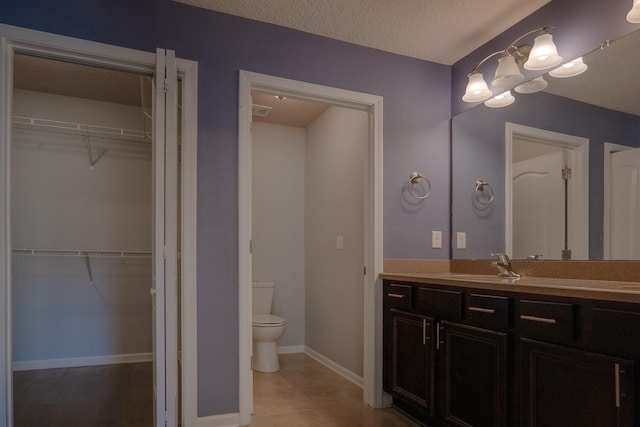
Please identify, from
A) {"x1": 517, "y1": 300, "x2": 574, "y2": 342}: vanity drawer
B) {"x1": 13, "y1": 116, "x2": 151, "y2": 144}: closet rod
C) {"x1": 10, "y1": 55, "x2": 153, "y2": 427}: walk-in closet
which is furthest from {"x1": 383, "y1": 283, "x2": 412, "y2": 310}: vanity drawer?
{"x1": 13, "y1": 116, "x2": 151, "y2": 144}: closet rod

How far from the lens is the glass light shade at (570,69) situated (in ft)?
6.88

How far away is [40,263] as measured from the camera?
3.55m

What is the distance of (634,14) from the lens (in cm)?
→ 176

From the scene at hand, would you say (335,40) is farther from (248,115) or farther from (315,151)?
(315,151)

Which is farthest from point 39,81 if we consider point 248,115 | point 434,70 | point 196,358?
point 434,70

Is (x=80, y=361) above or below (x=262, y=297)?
below

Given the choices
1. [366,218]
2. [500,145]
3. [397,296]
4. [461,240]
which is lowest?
[397,296]

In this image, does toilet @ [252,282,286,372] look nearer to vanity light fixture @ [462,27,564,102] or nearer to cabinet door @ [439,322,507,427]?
cabinet door @ [439,322,507,427]

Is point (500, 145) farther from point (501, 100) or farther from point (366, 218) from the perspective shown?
point (366, 218)

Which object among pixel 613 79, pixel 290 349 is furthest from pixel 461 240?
pixel 290 349

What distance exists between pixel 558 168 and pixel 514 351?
1108 millimetres

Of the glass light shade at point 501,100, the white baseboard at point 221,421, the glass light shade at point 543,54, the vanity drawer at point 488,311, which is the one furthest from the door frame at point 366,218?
the glass light shade at point 543,54

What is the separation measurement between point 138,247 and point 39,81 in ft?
5.31

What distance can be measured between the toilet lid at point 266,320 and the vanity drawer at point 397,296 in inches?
46.2
